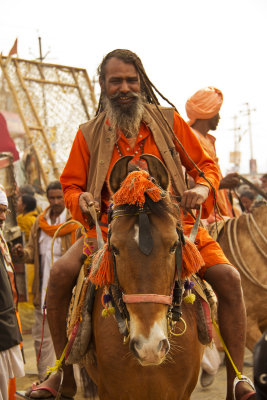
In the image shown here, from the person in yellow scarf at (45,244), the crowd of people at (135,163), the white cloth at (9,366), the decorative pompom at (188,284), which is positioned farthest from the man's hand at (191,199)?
the person in yellow scarf at (45,244)

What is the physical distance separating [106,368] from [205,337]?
70 centimetres

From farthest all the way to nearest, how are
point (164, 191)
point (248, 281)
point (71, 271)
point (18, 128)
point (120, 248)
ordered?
1. point (18, 128)
2. point (248, 281)
3. point (71, 271)
4. point (164, 191)
5. point (120, 248)

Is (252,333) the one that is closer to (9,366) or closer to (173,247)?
(9,366)

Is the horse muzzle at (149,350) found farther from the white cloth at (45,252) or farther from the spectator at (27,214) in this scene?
the spectator at (27,214)

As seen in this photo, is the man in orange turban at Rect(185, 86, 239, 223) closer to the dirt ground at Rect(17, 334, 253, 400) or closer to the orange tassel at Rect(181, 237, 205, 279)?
the dirt ground at Rect(17, 334, 253, 400)

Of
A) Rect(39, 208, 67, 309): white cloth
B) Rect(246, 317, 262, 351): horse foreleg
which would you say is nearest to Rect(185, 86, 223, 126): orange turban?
Rect(39, 208, 67, 309): white cloth

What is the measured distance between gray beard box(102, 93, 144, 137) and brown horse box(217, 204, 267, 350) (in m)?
2.99

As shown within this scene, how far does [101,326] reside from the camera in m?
3.46

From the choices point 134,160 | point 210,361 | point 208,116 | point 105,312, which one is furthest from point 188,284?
point 208,116

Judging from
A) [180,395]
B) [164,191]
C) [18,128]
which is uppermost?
[18,128]

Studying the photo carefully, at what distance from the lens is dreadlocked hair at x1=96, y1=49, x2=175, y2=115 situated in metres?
4.01

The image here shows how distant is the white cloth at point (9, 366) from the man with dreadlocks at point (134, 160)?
111 centimetres

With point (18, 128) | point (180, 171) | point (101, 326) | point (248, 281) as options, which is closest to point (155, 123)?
point (180, 171)

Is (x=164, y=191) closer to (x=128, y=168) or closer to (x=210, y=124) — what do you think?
(x=128, y=168)
